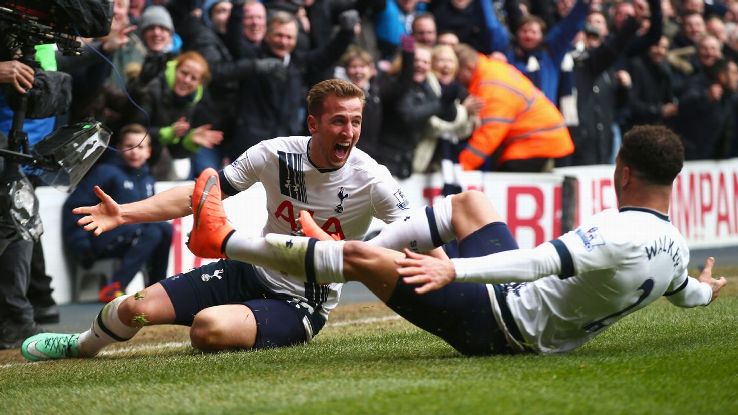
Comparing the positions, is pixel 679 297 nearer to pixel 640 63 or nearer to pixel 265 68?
pixel 265 68

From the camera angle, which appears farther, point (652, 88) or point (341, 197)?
point (652, 88)

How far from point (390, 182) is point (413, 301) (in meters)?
1.37

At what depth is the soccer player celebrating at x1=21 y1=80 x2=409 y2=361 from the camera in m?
7.47

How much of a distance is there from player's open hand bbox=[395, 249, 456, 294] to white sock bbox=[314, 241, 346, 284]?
0.40 metres

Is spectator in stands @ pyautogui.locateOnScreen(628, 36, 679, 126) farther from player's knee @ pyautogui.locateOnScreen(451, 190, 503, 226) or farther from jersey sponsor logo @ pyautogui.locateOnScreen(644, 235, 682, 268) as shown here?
jersey sponsor logo @ pyautogui.locateOnScreen(644, 235, 682, 268)

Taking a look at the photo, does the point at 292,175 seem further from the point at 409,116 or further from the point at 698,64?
the point at 698,64

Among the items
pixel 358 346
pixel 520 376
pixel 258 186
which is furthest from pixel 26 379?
pixel 258 186

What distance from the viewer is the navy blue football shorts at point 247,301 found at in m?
7.81

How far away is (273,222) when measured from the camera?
7910mm

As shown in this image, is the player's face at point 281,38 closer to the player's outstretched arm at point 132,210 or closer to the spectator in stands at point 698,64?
the player's outstretched arm at point 132,210

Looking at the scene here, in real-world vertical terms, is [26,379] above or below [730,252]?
above

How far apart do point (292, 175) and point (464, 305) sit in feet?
5.43

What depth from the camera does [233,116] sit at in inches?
505

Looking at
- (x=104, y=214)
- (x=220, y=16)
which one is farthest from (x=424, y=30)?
(x=104, y=214)
